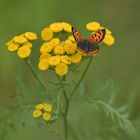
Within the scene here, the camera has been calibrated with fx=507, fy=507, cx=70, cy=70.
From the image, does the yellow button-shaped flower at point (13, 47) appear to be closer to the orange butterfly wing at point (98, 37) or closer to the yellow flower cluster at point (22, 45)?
the yellow flower cluster at point (22, 45)

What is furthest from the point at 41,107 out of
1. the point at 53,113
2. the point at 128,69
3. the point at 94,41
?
the point at 128,69

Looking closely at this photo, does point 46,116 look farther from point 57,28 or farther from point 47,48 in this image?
point 57,28

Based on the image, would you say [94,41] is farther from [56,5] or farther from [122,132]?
[56,5]

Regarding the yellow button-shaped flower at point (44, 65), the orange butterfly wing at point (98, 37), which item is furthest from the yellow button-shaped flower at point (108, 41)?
the yellow button-shaped flower at point (44, 65)

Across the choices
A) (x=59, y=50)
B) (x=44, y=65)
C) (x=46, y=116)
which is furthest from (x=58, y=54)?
(x=46, y=116)

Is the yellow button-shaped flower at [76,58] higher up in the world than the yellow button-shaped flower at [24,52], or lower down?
lower down

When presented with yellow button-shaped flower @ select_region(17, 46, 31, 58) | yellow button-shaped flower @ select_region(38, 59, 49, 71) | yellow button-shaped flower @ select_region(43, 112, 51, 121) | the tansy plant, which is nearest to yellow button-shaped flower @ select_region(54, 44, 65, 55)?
the tansy plant
